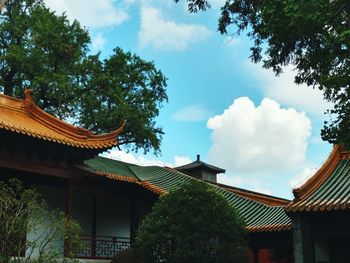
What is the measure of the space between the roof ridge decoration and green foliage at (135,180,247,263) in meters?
2.25

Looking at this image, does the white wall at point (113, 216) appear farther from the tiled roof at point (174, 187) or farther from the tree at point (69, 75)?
the tree at point (69, 75)

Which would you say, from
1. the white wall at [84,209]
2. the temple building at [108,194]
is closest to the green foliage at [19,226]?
the temple building at [108,194]

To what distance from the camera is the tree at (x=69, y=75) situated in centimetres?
2430

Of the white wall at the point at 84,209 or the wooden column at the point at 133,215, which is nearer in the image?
the white wall at the point at 84,209

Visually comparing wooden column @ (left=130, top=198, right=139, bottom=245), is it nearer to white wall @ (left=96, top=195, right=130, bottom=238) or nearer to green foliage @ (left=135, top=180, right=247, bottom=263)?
white wall @ (left=96, top=195, right=130, bottom=238)

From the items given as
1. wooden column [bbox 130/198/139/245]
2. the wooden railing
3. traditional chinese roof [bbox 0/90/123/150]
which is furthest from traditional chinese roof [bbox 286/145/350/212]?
wooden column [bbox 130/198/139/245]

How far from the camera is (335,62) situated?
8664 mm

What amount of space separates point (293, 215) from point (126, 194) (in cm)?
530

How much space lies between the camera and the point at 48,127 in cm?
1405

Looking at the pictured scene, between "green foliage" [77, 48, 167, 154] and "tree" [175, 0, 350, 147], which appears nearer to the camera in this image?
"tree" [175, 0, 350, 147]

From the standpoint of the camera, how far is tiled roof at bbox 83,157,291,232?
14.5 meters

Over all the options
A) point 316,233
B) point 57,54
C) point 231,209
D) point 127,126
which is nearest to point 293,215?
point 316,233

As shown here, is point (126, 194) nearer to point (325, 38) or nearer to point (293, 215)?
point (293, 215)

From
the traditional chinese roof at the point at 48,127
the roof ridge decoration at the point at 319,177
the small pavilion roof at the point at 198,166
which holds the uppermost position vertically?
the small pavilion roof at the point at 198,166
